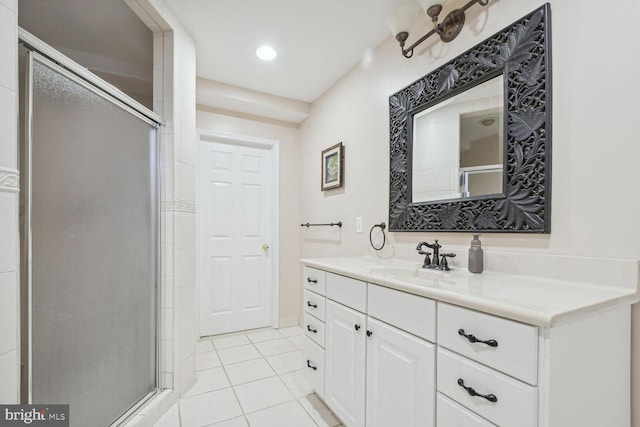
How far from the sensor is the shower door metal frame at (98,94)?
3.41 ft

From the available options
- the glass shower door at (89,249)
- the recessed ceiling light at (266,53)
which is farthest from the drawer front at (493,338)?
the recessed ceiling light at (266,53)

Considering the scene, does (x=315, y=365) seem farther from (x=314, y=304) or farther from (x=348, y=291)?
(x=348, y=291)

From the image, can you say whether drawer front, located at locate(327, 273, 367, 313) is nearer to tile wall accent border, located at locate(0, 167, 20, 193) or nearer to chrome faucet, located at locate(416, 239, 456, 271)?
chrome faucet, located at locate(416, 239, 456, 271)

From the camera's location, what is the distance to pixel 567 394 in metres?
0.73

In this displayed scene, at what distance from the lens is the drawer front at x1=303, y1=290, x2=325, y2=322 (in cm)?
170

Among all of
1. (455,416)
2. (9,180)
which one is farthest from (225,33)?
(455,416)

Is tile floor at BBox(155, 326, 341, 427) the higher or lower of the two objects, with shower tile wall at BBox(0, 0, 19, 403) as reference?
lower

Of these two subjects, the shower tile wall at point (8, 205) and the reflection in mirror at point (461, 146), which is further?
the reflection in mirror at point (461, 146)

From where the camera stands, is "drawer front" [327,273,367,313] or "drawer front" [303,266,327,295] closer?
Answer: "drawer front" [327,273,367,313]

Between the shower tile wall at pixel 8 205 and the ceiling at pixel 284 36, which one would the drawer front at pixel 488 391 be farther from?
the ceiling at pixel 284 36

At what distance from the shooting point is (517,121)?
1.22 m

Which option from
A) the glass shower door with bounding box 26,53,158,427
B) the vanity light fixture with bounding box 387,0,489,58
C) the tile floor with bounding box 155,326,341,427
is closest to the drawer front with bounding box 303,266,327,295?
the tile floor with bounding box 155,326,341,427

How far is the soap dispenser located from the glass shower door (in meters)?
1.76

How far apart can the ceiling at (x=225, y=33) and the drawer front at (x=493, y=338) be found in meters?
1.77
